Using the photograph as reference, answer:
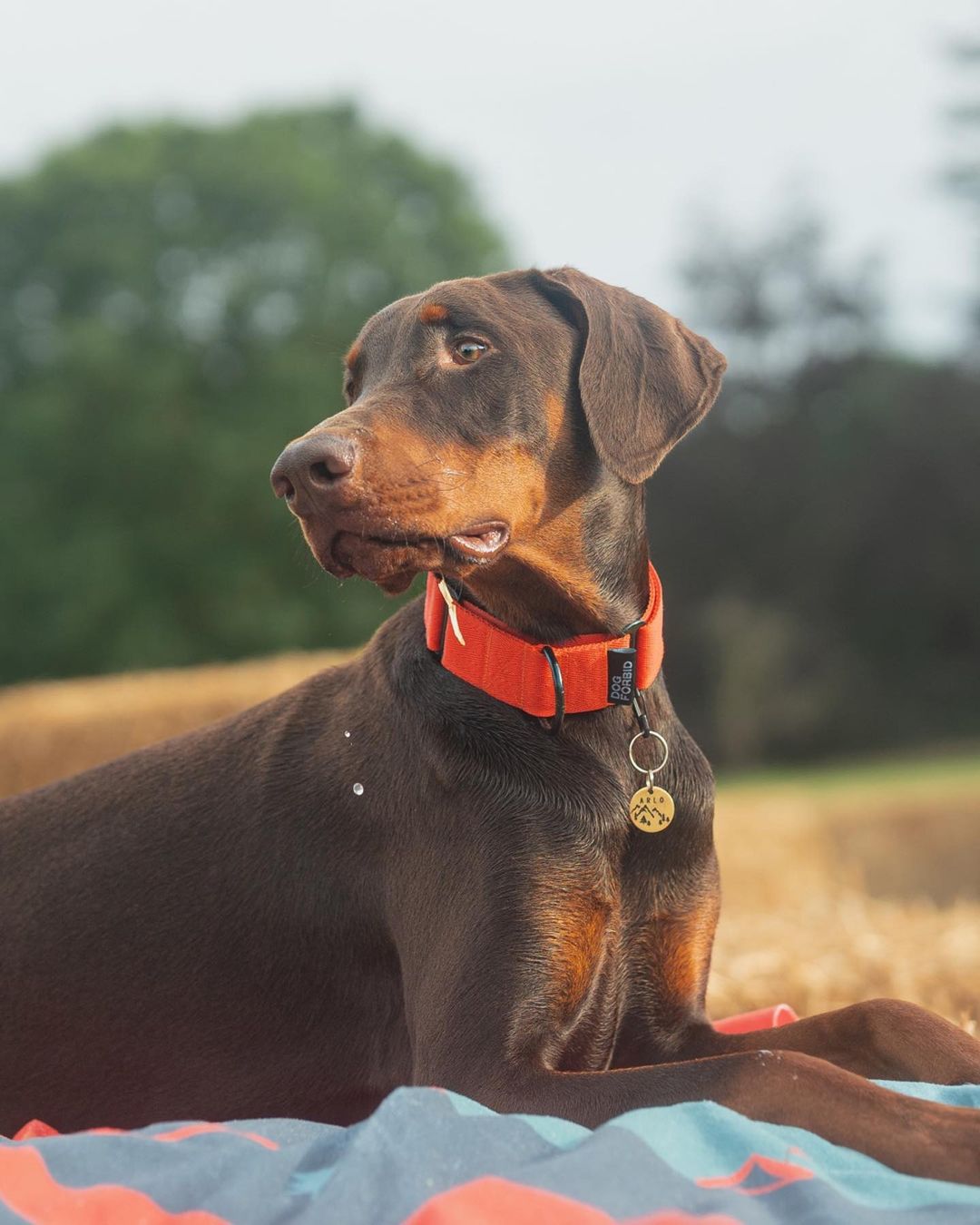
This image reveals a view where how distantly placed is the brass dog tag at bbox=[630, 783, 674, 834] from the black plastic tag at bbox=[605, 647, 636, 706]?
0.20m

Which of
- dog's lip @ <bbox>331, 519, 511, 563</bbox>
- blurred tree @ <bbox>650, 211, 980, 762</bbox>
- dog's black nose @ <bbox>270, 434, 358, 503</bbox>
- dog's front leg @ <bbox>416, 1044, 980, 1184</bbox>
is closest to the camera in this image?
dog's front leg @ <bbox>416, 1044, 980, 1184</bbox>

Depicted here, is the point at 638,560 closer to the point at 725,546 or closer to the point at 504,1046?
the point at 504,1046

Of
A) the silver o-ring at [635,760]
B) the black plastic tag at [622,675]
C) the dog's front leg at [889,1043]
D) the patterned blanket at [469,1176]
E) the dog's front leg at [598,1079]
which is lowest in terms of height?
the dog's front leg at [889,1043]

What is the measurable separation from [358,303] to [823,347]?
11478 millimetres

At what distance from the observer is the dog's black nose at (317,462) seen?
2584 mm

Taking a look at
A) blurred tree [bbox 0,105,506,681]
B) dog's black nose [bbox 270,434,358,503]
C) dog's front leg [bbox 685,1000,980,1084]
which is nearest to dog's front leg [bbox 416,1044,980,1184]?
dog's front leg [bbox 685,1000,980,1084]

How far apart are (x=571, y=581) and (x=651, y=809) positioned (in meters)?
0.54

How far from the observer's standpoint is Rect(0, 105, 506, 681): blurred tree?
24.5m

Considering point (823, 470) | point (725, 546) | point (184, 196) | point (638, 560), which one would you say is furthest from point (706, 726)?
point (638, 560)

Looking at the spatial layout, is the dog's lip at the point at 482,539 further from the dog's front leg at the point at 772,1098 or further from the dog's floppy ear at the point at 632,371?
the dog's front leg at the point at 772,1098

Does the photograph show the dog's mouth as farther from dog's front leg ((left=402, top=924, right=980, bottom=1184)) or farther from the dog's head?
dog's front leg ((left=402, top=924, right=980, bottom=1184))

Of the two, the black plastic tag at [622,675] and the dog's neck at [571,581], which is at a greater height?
the dog's neck at [571,581]

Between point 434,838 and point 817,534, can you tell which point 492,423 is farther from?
point 817,534

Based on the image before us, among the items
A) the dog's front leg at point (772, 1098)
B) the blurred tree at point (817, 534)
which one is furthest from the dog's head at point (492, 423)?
the blurred tree at point (817, 534)
